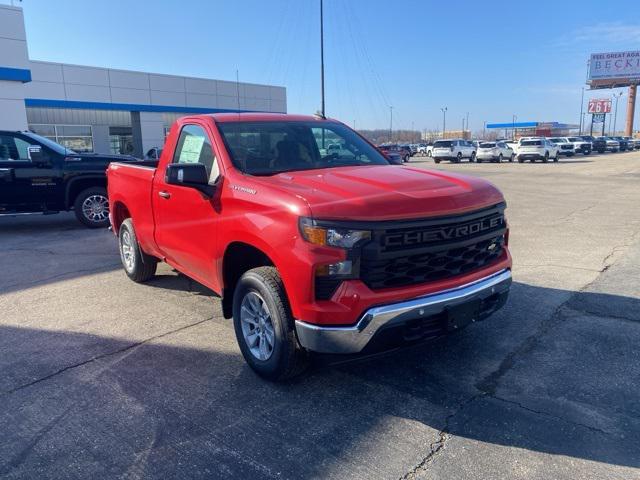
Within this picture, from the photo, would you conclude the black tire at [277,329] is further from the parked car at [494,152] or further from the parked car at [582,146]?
the parked car at [582,146]

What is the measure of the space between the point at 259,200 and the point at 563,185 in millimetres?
17805

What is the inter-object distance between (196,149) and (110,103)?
29.9 meters

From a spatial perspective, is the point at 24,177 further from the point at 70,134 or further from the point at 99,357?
the point at 70,134

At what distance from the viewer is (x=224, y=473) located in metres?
2.71

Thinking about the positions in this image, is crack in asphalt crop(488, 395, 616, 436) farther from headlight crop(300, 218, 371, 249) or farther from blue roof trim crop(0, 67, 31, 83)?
blue roof trim crop(0, 67, 31, 83)

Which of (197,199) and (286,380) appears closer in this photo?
(286,380)

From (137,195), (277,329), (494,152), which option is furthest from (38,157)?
(494,152)

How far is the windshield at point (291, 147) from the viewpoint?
421cm

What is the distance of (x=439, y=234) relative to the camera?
10.9ft

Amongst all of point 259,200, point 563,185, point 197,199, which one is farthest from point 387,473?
point 563,185

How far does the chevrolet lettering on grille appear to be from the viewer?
316 cm

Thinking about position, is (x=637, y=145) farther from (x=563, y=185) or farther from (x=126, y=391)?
(x=126, y=391)

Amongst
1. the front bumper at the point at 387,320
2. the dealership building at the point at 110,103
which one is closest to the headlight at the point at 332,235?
the front bumper at the point at 387,320

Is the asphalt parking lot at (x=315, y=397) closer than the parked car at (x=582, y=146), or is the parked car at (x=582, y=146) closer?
the asphalt parking lot at (x=315, y=397)
